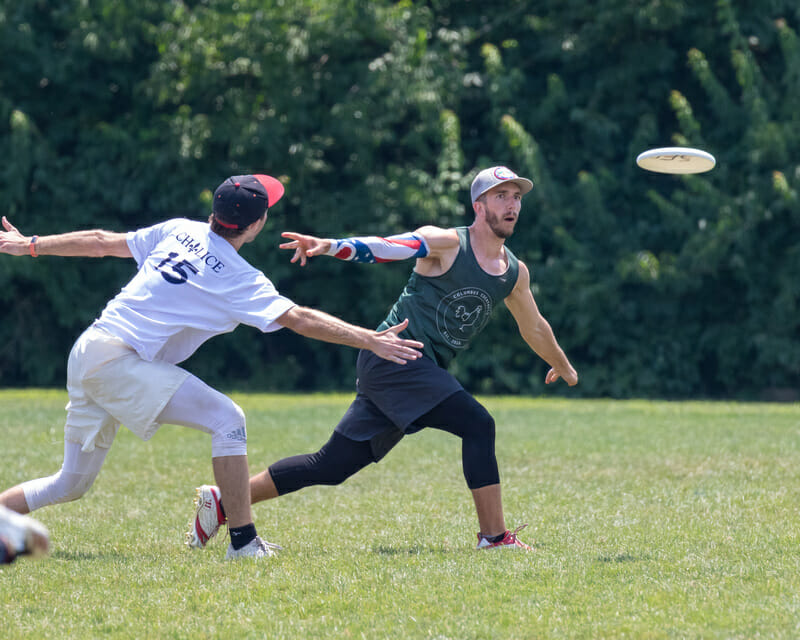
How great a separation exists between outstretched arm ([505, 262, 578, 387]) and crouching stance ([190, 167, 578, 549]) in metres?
0.02

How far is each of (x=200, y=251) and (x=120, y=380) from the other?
0.79 metres

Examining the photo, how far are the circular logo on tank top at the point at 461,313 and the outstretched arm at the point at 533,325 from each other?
243 millimetres

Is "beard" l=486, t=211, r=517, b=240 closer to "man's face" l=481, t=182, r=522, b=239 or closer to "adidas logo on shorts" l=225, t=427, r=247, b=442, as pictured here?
"man's face" l=481, t=182, r=522, b=239

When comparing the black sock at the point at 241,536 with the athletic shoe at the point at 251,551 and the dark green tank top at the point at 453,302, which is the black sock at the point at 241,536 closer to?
the athletic shoe at the point at 251,551

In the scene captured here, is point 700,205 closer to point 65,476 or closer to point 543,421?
point 543,421

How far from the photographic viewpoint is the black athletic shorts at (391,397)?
638 cm

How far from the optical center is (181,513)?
8.04 meters

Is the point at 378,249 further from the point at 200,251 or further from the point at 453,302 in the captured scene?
the point at 200,251

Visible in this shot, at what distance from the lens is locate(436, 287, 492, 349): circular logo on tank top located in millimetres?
6543

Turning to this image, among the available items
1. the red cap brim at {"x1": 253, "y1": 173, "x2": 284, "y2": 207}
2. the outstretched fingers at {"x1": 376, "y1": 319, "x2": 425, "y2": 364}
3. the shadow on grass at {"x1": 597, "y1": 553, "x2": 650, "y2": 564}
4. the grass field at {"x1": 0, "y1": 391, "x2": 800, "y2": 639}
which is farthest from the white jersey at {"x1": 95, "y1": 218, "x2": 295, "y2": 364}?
the shadow on grass at {"x1": 597, "y1": 553, "x2": 650, "y2": 564}

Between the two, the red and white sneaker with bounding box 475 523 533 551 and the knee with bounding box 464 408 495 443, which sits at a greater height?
the knee with bounding box 464 408 495 443

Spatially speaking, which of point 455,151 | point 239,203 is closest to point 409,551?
point 239,203

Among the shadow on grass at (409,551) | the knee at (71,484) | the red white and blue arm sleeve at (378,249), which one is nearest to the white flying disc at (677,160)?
the red white and blue arm sleeve at (378,249)

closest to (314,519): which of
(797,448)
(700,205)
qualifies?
(797,448)
